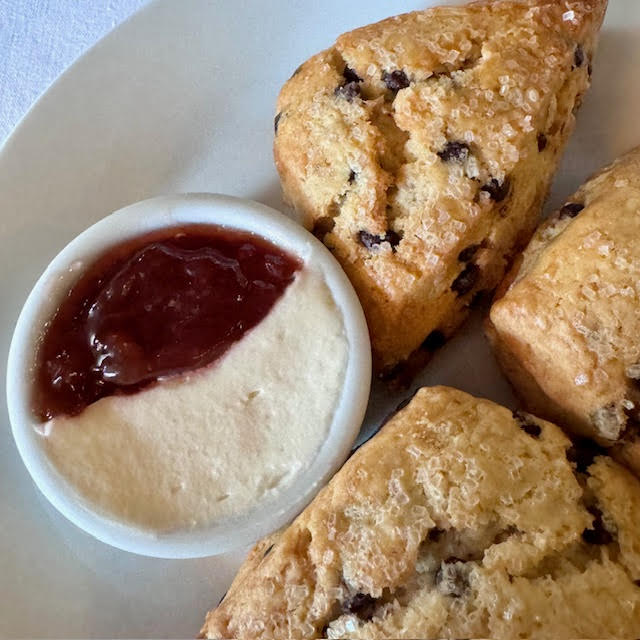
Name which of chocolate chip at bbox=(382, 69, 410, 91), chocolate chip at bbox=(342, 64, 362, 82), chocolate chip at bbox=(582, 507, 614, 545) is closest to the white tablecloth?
chocolate chip at bbox=(342, 64, 362, 82)

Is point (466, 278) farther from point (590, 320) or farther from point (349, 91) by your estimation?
point (349, 91)

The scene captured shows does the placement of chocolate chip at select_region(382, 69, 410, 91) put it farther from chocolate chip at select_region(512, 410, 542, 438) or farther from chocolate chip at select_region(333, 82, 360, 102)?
chocolate chip at select_region(512, 410, 542, 438)

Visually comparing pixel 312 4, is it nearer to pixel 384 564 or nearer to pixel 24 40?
pixel 24 40

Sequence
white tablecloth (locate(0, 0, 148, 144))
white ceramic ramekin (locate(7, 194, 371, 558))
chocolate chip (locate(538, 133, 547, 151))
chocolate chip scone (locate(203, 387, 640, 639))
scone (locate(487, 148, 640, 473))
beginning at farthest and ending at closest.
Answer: white tablecloth (locate(0, 0, 148, 144))
chocolate chip (locate(538, 133, 547, 151))
white ceramic ramekin (locate(7, 194, 371, 558))
scone (locate(487, 148, 640, 473))
chocolate chip scone (locate(203, 387, 640, 639))

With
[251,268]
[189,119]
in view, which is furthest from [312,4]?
[251,268]

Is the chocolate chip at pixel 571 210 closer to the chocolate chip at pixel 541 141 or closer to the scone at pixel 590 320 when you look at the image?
the scone at pixel 590 320
